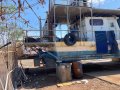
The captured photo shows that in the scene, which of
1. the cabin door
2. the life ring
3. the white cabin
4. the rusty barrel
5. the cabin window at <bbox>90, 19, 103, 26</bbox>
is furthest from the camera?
the cabin window at <bbox>90, 19, 103, 26</bbox>

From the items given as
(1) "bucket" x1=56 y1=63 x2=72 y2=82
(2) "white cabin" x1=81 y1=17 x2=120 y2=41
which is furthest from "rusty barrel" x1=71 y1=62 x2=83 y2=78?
(2) "white cabin" x1=81 y1=17 x2=120 y2=41

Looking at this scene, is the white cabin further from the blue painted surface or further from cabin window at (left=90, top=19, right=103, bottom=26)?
the blue painted surface

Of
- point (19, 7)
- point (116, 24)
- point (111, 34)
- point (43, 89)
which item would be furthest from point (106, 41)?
point (19, 7)

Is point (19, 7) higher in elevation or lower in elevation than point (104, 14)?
lower

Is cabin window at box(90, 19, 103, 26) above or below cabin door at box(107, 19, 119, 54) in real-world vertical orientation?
above

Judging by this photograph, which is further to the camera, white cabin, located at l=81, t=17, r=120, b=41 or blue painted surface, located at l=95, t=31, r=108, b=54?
white cabin, located at l=81, t=17, r=120, b=41

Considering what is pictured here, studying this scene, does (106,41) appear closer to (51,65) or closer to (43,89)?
(51,65)

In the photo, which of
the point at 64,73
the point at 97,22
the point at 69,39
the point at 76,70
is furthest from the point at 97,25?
the point at 64,73

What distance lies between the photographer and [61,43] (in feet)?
48.4

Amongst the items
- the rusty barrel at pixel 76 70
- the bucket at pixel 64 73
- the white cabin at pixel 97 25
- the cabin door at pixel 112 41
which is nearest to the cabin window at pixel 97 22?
the white cabin at pixel 97 25

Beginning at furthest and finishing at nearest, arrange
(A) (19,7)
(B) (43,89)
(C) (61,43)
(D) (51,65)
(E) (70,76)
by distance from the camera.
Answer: (D) (51,65)
(C) (61,43)
(E) (70,76)
(B) (43,89)
(A) (19,7)

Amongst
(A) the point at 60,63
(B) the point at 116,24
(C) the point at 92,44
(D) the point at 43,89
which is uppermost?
(B) the point at 116,24

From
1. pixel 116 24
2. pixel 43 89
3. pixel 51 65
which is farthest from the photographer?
pixel 116 24

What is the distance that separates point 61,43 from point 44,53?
2.41 meters
